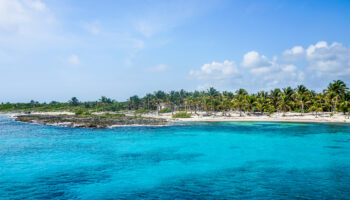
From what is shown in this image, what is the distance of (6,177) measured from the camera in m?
20.9

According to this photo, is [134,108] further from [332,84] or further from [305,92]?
[332,84]

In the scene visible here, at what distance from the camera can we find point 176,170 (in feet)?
74.8

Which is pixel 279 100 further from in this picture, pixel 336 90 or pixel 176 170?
pixel 176 170

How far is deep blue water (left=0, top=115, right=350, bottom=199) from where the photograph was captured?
56.3 feet

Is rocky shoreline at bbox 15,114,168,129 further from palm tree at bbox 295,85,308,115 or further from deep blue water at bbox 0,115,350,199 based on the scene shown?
palm tree at bbox 295,85,308,115

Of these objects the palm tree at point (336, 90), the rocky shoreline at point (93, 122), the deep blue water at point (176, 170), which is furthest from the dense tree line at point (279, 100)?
the deep blue water at point (176, 170)

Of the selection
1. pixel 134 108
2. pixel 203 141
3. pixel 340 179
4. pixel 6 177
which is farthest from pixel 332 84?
pixel 134 108

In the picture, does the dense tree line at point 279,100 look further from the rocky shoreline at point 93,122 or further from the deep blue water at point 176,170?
the deep blue water at point 176,170

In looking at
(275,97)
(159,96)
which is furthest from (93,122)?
(275,97)

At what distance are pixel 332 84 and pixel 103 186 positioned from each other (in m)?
79.8

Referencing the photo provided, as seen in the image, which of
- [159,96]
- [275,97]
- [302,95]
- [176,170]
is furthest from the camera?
[159,96]

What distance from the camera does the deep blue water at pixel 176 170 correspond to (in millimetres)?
17156

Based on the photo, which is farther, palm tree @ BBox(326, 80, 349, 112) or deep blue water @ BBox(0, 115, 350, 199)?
palm tree @ BBox(326, 80, 349, 112)

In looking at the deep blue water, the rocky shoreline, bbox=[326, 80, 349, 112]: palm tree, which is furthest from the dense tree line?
the deep blue water
